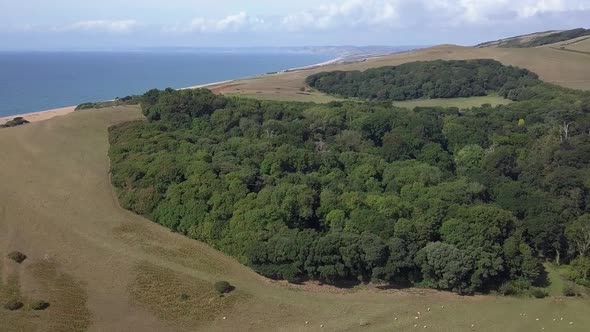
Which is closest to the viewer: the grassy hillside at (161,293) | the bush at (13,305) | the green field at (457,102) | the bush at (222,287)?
the grassy hillside at (161,293)

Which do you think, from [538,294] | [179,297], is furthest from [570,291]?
[179,297]

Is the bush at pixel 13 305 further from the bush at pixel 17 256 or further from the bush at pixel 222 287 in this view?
the bush at pixel 222 287

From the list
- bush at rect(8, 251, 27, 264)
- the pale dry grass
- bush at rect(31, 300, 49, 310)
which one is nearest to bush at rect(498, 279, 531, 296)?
the pale dry grass

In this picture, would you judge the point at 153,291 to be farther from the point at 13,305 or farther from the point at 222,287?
the point at 13,305

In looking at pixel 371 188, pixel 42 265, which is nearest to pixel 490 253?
pixel 371 188

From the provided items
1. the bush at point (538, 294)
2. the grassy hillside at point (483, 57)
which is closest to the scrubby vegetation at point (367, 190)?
the bush at point (538, 294)

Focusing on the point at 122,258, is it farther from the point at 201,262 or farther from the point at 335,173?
the point at 335,173
